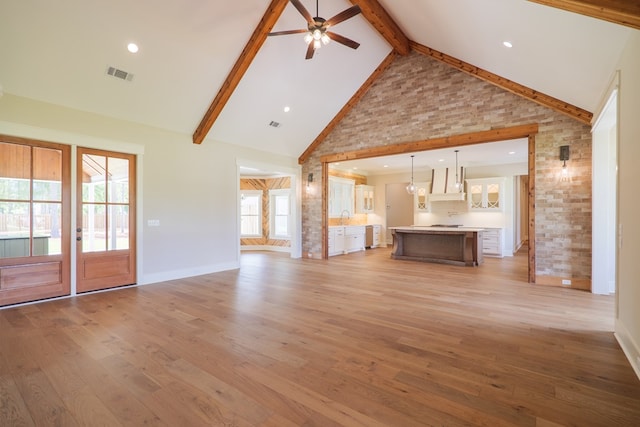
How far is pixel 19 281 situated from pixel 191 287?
2.21 metres

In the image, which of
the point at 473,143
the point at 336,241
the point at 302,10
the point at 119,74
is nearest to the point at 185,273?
the point at 119,74

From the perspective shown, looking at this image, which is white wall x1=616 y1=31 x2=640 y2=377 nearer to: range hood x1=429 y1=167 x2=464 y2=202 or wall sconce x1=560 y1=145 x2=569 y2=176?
wall sconce x1=560 y1=145 x2=569 y2=176

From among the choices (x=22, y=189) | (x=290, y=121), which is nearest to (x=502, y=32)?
(x=290, y=121)

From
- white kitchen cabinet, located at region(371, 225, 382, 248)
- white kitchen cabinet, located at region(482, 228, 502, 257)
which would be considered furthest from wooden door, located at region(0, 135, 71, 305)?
white kitchen cabinet, located at region(482, 228, 502, 257)

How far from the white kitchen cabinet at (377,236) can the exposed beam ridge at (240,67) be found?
7.11 metres

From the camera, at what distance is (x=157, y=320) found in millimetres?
3578

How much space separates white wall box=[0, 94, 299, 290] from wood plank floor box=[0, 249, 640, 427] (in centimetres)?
128

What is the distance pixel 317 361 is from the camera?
8.43ft

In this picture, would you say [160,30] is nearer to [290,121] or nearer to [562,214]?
[290,121]

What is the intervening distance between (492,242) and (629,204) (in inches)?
269

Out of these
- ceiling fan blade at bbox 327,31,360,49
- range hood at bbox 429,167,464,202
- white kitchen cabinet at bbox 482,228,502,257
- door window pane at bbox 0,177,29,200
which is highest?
ceiling fan blade at bbox 327,31,360,49

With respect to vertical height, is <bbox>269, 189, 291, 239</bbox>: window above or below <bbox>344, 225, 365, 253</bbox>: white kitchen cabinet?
above

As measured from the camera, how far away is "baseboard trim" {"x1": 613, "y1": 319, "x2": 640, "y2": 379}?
2.39m

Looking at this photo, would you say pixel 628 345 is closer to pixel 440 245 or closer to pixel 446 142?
pixel 446 142
